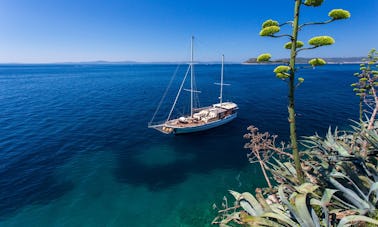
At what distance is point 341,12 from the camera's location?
465 cm

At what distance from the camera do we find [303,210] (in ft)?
14.9

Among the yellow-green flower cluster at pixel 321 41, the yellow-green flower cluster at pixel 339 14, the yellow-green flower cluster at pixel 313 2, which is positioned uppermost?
the yellow-green flower cluster at pixel 313 2

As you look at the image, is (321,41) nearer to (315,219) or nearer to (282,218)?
(315,219)

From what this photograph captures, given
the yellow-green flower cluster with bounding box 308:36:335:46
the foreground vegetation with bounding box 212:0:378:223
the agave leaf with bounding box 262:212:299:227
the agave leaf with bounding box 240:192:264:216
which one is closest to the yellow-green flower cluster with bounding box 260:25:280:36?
the foreground vegetation with bounding box 212:0:378:223

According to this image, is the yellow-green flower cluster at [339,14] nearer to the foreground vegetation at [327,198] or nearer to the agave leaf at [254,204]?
the foreground vegetation at [327,198]

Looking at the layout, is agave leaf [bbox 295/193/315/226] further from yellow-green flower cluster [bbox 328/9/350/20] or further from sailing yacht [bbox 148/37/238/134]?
sailing yacht [bbox 148/37/238/134]

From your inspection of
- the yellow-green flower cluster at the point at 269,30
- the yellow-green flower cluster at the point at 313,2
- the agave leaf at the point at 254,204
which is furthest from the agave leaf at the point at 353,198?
the yellow-green flower cluster at the point at 313,2

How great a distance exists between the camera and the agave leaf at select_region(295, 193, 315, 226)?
4508mm

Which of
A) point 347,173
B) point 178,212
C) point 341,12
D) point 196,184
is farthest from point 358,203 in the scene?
point 196,184

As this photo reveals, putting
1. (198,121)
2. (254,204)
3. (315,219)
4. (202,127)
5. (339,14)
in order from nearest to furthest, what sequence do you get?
(315,219) < (339,14) < (254,204) < (202,127) < (198,121)

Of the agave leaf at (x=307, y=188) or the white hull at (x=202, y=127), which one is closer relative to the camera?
the agave leaf at (x=307, y=188)

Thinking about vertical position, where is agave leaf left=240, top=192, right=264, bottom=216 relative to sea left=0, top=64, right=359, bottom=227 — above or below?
above

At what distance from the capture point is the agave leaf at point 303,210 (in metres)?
4.51

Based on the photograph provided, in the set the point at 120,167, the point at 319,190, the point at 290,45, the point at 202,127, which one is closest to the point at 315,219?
the point at 319,190
